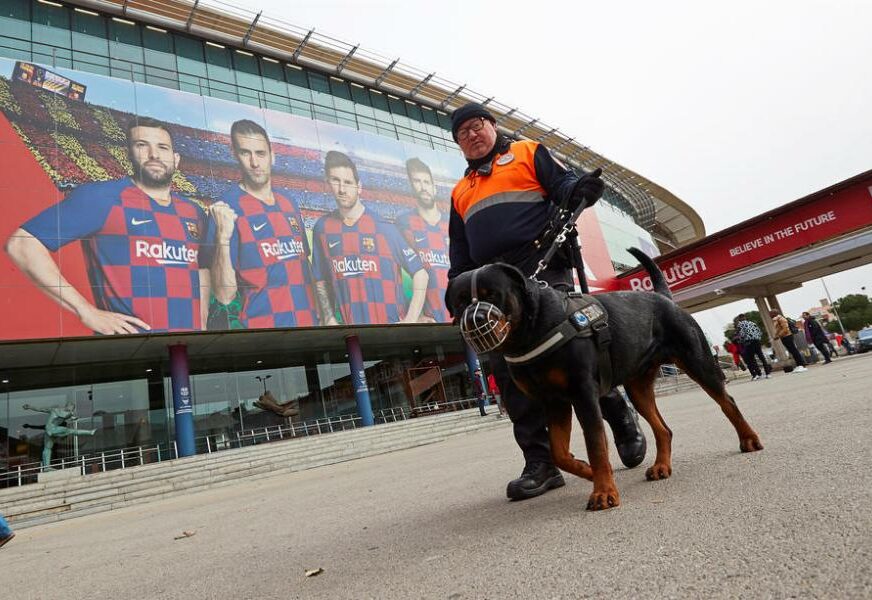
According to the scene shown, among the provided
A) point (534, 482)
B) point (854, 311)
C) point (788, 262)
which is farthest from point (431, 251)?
point (854, 311)

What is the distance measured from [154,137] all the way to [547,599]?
2165cm

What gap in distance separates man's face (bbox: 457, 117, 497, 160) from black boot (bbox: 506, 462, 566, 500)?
1743 mm

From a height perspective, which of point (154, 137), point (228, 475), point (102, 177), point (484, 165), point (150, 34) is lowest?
point (228, 475)

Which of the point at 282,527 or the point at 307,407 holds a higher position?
the point at 307,407

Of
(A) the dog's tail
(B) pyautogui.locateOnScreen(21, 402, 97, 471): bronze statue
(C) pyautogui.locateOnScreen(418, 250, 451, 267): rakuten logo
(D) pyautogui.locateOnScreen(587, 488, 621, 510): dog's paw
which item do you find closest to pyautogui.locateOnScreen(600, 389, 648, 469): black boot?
(A) the dog's tail

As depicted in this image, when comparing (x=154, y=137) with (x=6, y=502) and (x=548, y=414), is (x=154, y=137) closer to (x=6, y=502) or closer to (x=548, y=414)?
(x=6, y=502)

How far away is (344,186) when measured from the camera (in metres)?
22.2

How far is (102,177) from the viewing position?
1661cm

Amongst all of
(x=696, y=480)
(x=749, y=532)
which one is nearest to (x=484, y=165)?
(x=696, y=480)

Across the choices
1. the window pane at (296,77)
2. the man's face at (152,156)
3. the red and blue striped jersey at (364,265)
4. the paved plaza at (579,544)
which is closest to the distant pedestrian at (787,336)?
the paved plaza at (579,544)

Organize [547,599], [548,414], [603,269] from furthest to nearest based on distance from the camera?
[603,269], [548,414], [547,599]

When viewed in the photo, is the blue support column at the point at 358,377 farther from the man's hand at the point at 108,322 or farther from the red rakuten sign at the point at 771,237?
the red rakuten sign at the point at 771,237

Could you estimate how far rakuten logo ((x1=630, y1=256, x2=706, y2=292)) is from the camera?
1364 cm

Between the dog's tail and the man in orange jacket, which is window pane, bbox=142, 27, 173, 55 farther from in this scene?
the dog's tail
